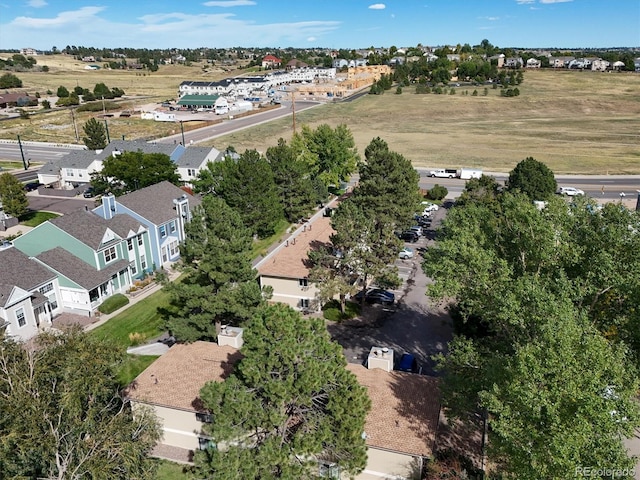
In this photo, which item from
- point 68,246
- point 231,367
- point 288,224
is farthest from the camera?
point 288,224

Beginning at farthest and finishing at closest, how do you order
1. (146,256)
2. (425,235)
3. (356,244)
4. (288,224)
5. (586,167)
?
(586,167)
(288,224)
(425,235)
(146,256)
(356,244)

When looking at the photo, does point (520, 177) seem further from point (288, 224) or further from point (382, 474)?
point (382, 474)

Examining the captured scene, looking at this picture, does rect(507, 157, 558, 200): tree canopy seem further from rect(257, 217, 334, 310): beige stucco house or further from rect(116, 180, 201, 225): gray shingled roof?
rect(116, 180, 201, 225): gray shingled roof

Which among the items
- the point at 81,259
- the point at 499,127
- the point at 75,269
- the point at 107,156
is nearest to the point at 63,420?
the point at 75,269

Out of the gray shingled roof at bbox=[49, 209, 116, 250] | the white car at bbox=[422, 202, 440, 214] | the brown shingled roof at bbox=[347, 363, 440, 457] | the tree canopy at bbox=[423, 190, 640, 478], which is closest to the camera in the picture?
the tree canopy at bbox=[423, 190, 640, 478]

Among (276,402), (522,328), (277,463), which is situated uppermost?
(522,328)

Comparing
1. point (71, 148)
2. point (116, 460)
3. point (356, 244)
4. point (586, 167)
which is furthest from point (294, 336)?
point (71, 148)

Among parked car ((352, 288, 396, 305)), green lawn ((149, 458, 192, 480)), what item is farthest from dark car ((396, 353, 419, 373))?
green lawn ((149, 458, 192, 480))

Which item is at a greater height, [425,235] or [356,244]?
[356,244]
